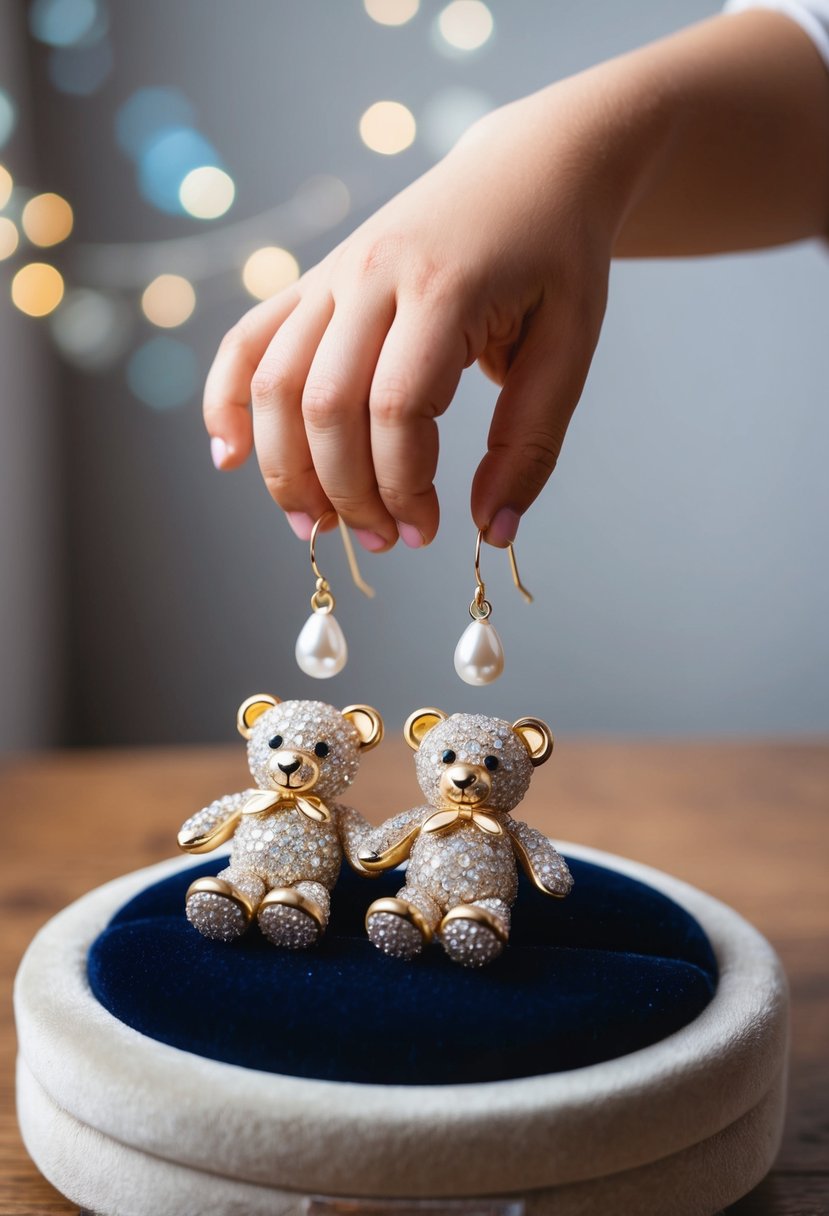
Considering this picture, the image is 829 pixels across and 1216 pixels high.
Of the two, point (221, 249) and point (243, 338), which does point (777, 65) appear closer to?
point (243, 338)

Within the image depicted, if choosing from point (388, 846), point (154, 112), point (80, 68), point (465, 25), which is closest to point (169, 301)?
point (154, 112)

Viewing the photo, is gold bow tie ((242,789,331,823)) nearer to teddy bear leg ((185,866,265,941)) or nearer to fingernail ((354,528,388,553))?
teddy bear leg ((185,866,265,941))

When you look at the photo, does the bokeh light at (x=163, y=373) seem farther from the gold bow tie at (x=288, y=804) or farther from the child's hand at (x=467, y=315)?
the gold bow tie at (x=288, y=804)

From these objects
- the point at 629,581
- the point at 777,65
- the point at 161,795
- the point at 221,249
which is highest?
the point at 221,249

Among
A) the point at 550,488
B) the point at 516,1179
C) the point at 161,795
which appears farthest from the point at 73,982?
the point at 550,488

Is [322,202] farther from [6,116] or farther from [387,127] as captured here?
[6,116]

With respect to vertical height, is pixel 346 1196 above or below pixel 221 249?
below

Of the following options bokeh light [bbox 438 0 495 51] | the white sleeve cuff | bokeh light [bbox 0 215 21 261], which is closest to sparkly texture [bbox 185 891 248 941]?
the white sleeve cuff
